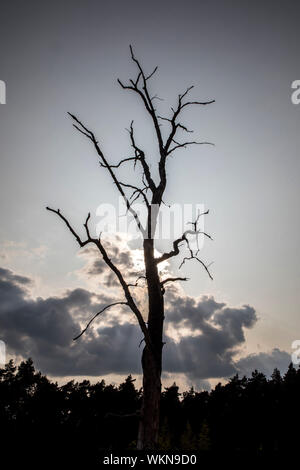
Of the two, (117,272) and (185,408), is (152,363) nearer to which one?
(117,272)

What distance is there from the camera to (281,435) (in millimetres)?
55219

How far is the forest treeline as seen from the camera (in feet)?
181

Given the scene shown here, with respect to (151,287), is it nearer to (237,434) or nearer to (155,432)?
(155,432)

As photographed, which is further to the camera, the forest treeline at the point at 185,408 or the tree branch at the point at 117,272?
the forest treeline at the point at 185,408

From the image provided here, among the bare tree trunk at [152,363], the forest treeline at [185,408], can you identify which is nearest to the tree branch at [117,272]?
the bare tree trunk at [152,363]

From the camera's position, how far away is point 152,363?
548cm

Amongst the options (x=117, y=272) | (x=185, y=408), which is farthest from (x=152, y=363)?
(x=185, y=408)

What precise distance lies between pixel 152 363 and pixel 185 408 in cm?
8330

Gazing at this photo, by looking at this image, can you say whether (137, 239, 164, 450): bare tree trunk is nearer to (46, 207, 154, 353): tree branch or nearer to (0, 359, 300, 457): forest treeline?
(46, 207, 154, 353): tree branch

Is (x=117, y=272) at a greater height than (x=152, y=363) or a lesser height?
greater

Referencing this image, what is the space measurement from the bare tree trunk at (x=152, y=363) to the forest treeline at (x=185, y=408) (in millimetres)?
42575

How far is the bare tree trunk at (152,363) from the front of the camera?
511 centimetres

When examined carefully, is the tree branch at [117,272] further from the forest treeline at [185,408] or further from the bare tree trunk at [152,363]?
the forest treeline at [185,408]
